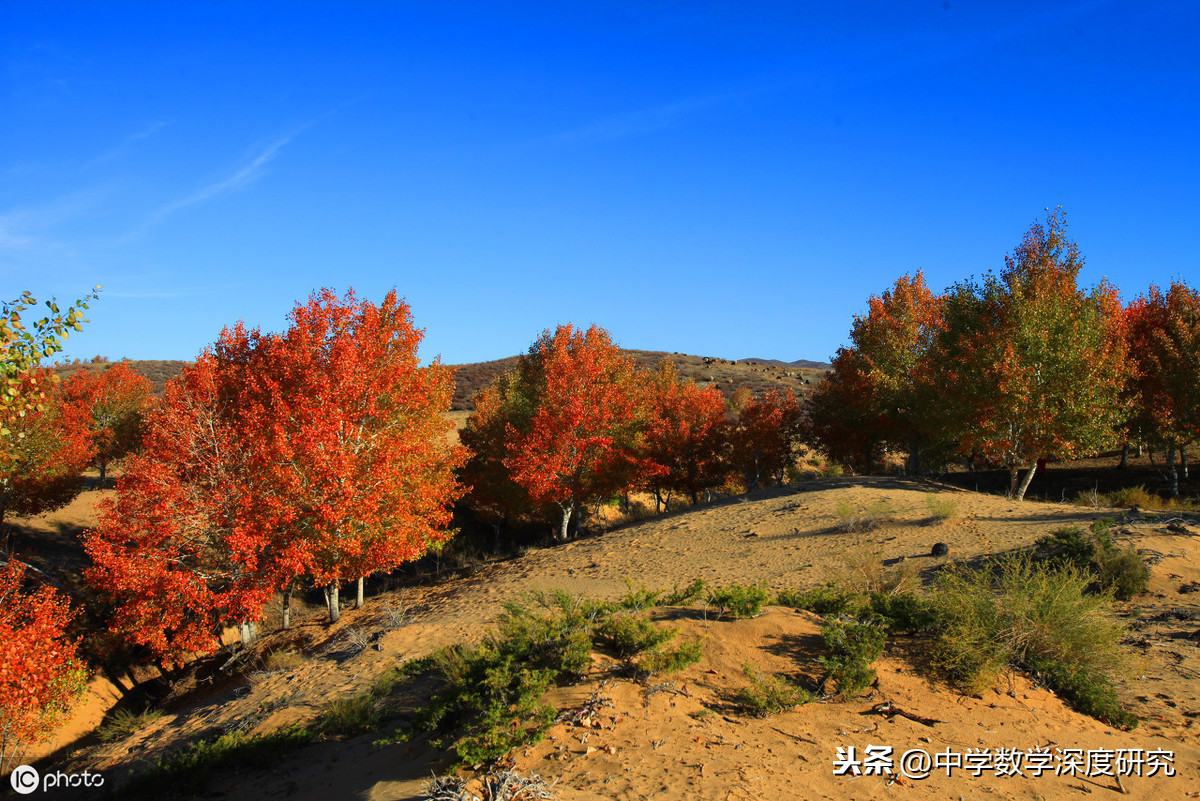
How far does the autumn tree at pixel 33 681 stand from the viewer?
11406 millimetres

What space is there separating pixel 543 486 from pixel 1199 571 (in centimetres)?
1874

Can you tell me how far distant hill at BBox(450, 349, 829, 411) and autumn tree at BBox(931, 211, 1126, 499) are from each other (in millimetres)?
41656

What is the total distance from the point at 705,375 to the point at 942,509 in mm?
60570

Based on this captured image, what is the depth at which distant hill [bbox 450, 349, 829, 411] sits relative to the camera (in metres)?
72.1

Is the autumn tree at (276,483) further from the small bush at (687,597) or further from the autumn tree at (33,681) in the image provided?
the small bush at (687,597)

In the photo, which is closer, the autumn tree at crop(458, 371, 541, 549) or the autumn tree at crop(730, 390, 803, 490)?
the autumn tree at crop(458, 371, 541, 549)

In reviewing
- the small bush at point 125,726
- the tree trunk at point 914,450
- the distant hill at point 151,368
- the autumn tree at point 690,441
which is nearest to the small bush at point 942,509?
the tree trunk at point 914,450

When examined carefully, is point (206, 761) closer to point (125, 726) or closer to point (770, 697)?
point (125, 726)

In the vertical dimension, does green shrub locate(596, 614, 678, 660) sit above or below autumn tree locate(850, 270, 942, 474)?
below

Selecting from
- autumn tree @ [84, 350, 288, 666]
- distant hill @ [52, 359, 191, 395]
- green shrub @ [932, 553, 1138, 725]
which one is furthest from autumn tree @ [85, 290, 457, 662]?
distant hill @ [52, 359, 191, 395]

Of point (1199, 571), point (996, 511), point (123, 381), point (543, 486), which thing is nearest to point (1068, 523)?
point (996, 511)

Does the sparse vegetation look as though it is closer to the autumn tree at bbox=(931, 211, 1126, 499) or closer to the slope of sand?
the slope of sand

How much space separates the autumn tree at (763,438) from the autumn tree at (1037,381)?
10.1 meters

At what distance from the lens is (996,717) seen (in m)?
7.39
